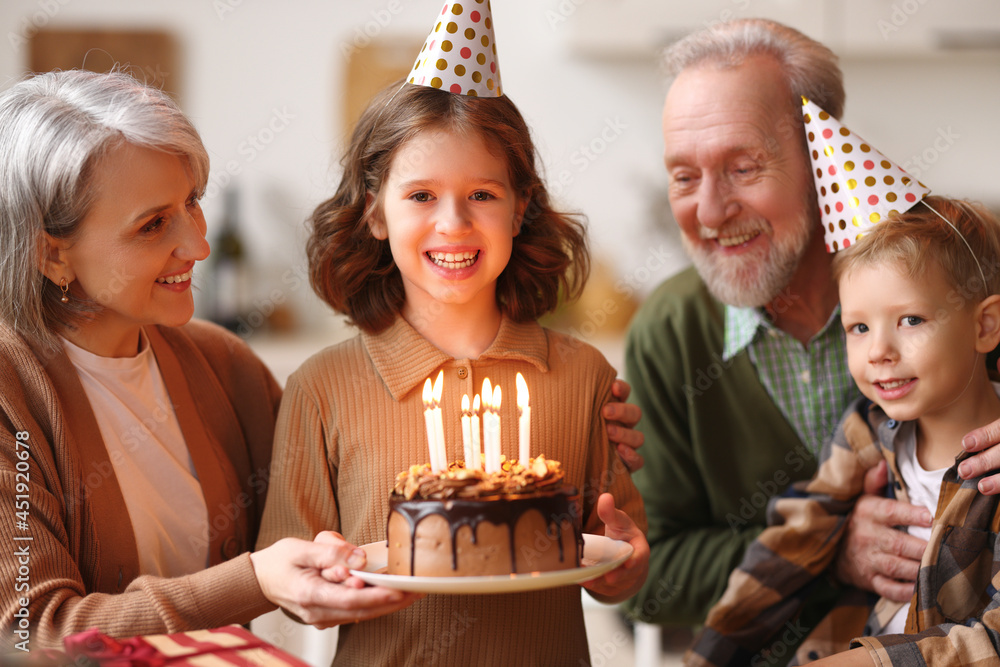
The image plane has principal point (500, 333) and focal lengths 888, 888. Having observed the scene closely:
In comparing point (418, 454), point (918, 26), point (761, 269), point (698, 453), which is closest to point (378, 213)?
point (418, 454)

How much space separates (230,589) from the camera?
49.8 inches

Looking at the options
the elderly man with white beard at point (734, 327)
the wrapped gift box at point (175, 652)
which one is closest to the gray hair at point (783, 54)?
the elderly man with white beard at point (734, 327)

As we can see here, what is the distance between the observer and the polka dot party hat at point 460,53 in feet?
4.66

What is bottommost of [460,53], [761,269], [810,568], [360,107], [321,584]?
[810,568]

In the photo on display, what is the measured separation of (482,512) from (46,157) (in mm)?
815

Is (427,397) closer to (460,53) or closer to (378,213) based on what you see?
(378,213)

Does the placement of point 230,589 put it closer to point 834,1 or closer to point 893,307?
point 893,307

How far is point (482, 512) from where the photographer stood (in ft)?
3.69

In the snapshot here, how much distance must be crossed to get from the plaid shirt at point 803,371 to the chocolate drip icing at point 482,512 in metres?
1.02

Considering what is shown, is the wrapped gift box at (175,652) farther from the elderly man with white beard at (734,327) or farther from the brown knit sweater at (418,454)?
the elderly man with white beard at (734,327)

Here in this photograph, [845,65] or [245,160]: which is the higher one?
[845,65]

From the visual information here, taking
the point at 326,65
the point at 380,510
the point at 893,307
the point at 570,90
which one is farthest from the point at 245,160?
the point at 893,307

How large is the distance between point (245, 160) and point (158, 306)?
2.57 m

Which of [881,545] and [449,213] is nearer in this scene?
[449,213]
